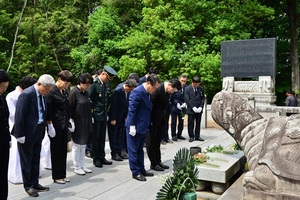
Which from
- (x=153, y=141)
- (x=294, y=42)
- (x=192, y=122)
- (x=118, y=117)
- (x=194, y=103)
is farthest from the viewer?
(x=294, y=42)

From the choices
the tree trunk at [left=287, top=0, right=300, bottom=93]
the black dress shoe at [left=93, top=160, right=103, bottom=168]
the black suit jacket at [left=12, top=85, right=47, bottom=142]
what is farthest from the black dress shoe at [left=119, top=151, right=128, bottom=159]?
the tree trunk at [left=287, top=0, right=300, bottom=93]

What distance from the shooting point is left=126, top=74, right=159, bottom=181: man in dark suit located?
529 centimetres

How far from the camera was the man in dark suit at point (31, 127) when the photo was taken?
448cm

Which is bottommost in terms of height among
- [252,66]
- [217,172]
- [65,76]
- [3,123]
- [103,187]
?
[103,187]

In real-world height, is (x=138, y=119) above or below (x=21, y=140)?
above

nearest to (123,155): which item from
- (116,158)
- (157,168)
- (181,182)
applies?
(116,158)

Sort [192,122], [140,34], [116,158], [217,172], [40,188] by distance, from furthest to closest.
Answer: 1. [140,34]
2. [192,122]
3. [116,158]
4. [40,188]
5. [217,172]

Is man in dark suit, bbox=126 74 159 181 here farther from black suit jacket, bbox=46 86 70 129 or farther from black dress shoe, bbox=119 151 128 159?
black dress shoe, bbox=119 151 128 159

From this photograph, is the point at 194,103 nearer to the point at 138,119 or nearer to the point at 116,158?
the point at 116,158

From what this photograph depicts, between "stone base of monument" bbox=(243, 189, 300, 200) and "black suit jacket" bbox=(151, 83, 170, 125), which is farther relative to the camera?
"black suit jacket" bbox=(151, 83, 170, 125)

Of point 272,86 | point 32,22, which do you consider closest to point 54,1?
point 32,22

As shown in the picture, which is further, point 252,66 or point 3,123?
point 252,66

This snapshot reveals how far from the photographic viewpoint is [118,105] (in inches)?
273

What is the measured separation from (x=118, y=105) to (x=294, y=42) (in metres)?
14.8
